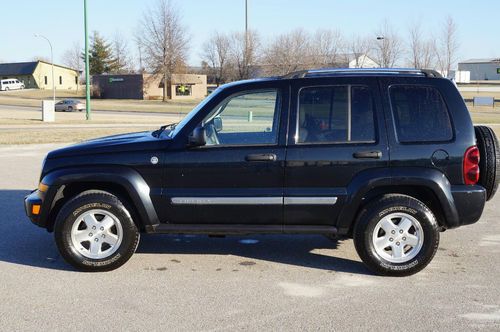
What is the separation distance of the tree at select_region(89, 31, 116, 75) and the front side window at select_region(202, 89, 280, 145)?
93.3 metres

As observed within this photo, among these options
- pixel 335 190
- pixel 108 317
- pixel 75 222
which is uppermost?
pixel 335 190

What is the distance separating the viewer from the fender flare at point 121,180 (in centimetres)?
507

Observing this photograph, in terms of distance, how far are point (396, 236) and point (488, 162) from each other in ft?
3.67

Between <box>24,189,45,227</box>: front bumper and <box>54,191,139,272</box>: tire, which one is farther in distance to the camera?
<box>24,189,45,227</box>: front bumper

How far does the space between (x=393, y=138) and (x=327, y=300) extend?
1.58m

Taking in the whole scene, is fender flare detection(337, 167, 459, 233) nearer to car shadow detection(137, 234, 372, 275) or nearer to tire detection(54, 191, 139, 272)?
car shadow detection(137, 234, 372, 275)

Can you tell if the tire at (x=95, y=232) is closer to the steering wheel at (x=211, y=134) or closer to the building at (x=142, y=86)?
the steering wheel at (x=211, y=134)

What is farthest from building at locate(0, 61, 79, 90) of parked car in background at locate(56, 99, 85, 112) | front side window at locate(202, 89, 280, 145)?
front side window at locate(202, 89, 280, 145)

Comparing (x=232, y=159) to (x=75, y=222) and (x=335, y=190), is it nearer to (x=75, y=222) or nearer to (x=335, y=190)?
(x=335, y=190)

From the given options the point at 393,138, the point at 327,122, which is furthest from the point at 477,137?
the point at 327,122

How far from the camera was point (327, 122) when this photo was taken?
16.6 ft

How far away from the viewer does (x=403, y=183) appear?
4973mm

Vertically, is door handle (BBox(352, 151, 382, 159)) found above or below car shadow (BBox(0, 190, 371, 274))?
above

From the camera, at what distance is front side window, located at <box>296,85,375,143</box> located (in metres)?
5.03
